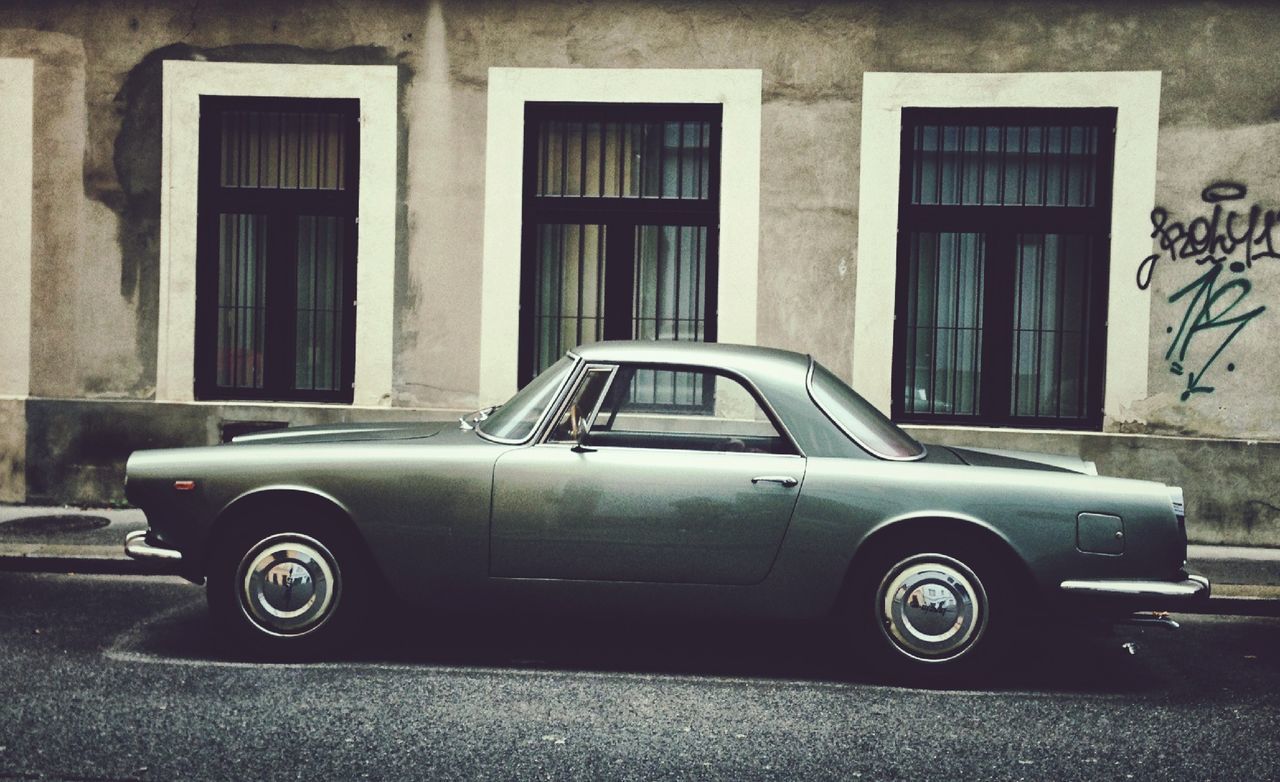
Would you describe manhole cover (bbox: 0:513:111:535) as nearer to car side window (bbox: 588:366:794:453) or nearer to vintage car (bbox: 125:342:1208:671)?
vintage car (bbox: 125:342:1208:671)

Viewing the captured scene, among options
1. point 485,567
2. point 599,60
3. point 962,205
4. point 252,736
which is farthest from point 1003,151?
point 252,736

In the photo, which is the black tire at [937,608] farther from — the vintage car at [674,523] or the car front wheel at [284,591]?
the car front wheel at [284,591]

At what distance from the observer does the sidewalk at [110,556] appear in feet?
23.6

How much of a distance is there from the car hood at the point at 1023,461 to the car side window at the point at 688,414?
0.97 m

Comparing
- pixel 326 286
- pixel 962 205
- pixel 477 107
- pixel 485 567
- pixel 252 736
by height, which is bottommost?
pixel 252 736

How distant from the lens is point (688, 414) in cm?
565

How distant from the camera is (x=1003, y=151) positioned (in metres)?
9.38

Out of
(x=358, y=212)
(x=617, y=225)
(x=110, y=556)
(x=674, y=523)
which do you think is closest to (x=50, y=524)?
(x=110, y=556)

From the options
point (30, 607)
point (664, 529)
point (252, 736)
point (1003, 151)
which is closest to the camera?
point (252, 736)

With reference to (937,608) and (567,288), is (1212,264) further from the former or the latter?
(937,608)

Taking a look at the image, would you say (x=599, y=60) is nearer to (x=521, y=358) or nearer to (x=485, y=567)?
(x=521, y=358)

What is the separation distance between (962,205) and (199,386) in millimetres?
6110

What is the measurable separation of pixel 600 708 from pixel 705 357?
1628 millimetres


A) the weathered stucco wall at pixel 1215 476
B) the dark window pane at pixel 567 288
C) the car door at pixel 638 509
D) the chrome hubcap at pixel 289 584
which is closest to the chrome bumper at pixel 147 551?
the chrome hubcap at pixel 289 584
